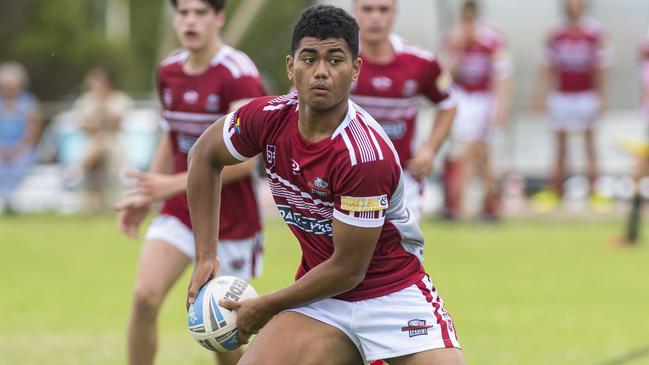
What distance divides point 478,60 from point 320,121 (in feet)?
39.4

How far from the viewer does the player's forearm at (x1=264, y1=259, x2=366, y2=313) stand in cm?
484

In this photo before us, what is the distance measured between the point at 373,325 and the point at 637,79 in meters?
16.8

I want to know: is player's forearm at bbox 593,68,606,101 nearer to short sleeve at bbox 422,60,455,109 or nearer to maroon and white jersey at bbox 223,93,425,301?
short sleeve at bbox 422,60,455,109

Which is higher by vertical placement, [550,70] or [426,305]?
[426,305]

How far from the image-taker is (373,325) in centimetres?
498

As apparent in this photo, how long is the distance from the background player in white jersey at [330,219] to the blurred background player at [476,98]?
36.7 feet

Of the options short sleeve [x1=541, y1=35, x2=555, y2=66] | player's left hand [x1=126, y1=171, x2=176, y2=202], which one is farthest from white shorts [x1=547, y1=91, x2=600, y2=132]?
player's left hand [x1=126, y1=171, x2=176, y2=202]

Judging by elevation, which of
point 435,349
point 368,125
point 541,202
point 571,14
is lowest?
point 541,202

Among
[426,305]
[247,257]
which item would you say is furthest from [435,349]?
[247,257]

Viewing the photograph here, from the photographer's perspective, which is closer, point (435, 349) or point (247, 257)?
point (435, 349)

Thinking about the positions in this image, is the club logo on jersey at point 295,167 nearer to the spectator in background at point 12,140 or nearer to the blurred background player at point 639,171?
the blurred background player at point 639,171

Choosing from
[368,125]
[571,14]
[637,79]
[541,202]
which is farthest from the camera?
[637,79]

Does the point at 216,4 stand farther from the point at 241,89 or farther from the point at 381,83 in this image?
the point at 381,83

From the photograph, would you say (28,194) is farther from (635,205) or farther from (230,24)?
(635,205)
